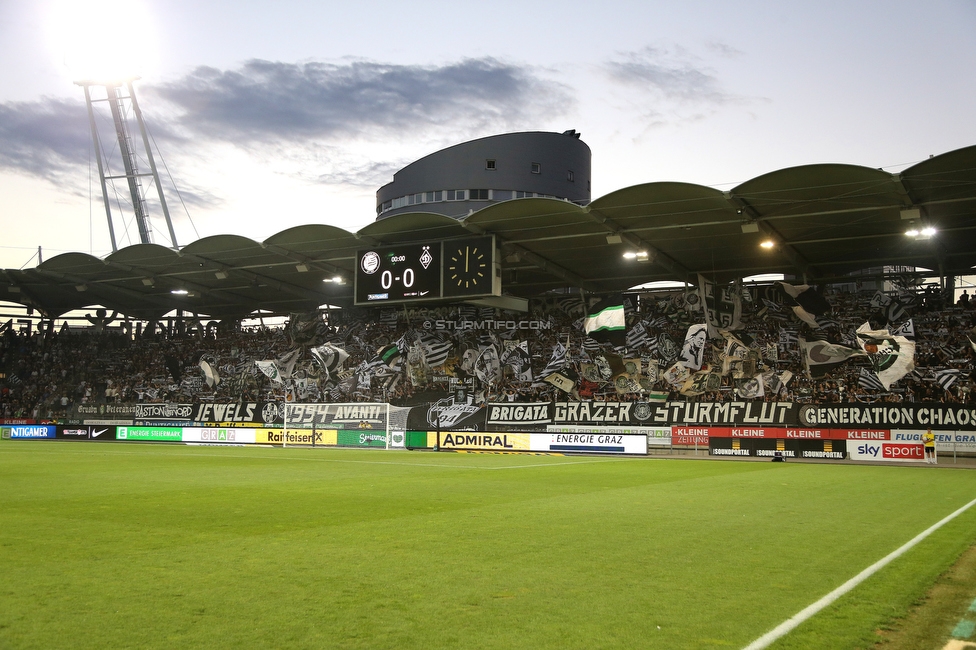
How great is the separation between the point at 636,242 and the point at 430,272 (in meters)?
10.8

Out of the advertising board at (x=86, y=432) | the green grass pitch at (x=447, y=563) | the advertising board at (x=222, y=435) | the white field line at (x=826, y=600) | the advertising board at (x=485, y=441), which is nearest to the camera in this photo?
the white field line at (x=826, y=600)

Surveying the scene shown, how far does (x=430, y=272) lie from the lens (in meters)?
36.7

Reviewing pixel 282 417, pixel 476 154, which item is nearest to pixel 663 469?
pixel 282 417

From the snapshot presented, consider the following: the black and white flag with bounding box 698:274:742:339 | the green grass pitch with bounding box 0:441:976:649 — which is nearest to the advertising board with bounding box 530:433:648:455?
the black and white flag with bounding box 698:274:742:339

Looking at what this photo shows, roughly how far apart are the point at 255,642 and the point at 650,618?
297cm

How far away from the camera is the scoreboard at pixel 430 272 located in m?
36.0

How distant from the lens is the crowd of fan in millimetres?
40656

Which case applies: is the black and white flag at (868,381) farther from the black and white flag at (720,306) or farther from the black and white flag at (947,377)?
the black and white flag at (720,306)

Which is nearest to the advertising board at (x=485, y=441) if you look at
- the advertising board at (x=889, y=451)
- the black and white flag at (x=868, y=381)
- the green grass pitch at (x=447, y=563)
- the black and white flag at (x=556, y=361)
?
the black and white flag at (x=556, y=361)

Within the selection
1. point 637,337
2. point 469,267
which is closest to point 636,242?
point 637,337

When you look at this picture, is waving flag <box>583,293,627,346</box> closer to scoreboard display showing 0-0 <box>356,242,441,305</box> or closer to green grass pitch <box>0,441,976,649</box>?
scoreboard display showing 0-0 <box>356,242,441,305</box>

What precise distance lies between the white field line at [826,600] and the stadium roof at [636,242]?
893 inches

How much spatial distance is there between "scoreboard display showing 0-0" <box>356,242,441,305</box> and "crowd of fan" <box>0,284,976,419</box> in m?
11.0

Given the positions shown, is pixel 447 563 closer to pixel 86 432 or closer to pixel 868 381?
pixel 868 381
